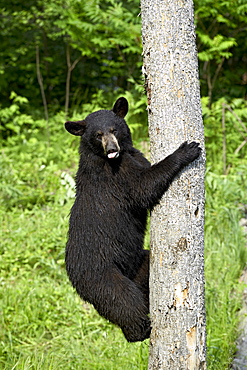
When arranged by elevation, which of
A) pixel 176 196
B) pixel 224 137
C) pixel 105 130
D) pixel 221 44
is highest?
pixel 221 44

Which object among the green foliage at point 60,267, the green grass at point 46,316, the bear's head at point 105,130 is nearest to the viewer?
the bear's head at point 105,130

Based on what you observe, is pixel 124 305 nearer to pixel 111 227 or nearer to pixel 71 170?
pixel 111 227

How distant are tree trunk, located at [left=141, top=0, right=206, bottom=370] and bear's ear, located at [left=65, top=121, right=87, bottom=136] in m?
0.85

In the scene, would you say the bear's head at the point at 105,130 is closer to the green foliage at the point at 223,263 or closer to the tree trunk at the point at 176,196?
the tree trunk at the point at 176,196

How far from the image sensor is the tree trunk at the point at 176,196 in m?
2.67

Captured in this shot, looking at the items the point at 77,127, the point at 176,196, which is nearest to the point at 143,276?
the point at 176,196

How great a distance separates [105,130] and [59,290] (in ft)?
8.39

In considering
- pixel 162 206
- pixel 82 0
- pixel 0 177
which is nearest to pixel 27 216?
pixel 0 177

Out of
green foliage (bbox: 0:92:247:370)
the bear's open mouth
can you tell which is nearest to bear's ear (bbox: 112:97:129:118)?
the bear's open mouth

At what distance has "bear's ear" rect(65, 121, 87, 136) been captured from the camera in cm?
349

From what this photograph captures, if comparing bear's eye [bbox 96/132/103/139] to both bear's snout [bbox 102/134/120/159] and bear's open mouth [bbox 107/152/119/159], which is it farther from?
bear's open mouth [bbox 107/152/119/159]

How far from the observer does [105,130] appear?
11.0 ft

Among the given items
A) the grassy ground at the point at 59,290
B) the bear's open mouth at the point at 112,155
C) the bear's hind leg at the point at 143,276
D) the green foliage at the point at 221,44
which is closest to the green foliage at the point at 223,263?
the grassy ground at the point at 59,290

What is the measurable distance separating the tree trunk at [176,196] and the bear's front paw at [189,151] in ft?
0.13
